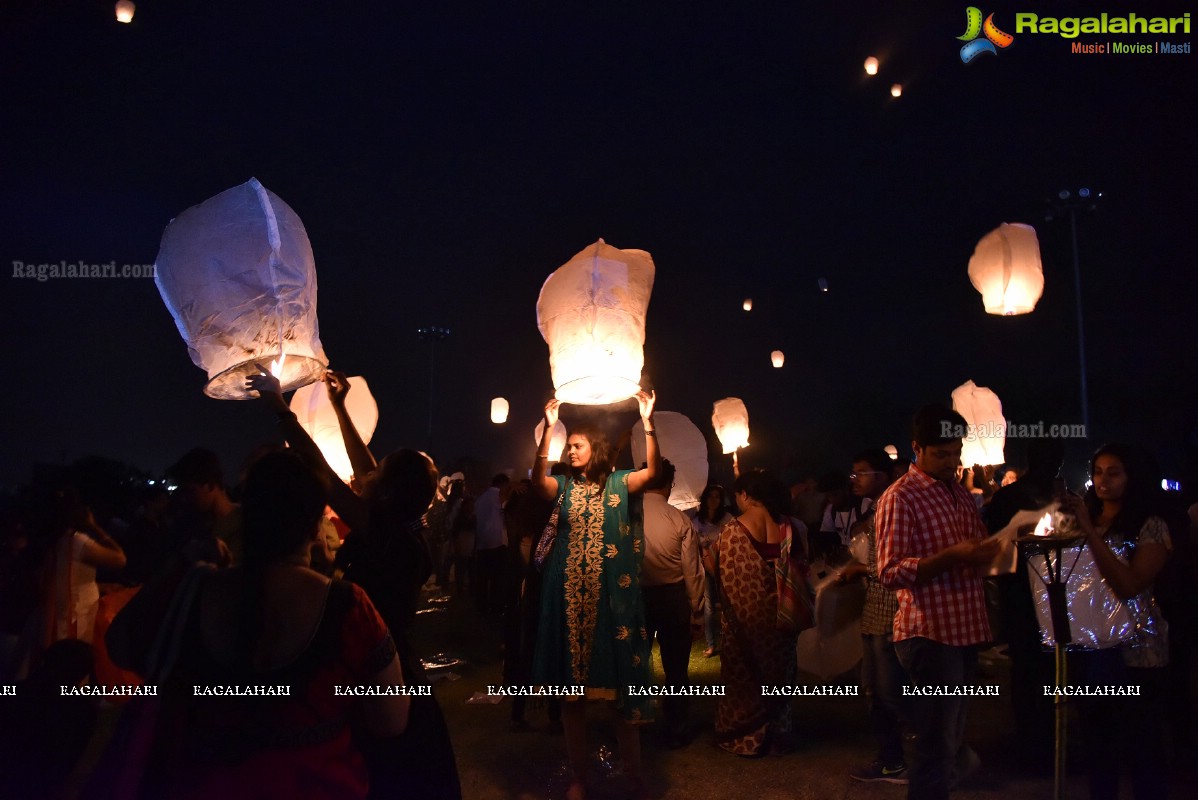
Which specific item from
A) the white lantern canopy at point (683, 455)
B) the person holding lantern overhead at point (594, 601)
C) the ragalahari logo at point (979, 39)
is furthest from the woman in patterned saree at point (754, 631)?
the ragalahari logo at point (979, 39)

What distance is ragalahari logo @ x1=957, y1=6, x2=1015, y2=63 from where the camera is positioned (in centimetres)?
883

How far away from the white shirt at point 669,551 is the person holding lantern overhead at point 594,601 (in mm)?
1098

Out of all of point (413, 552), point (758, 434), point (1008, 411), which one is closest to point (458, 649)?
point (413, 552)

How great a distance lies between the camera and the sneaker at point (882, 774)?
466 centimetres

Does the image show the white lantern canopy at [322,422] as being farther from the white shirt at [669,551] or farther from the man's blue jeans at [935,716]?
the man's blue jeans at [935,716]

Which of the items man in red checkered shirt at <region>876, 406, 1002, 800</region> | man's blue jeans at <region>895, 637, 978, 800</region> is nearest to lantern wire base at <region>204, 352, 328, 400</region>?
man in red checkered shirt at <region>876, 406, 1002, 800</region>

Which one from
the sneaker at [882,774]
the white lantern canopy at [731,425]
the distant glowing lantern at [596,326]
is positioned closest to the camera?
the distant glowing lantern at [596,326]

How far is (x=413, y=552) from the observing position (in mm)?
3023

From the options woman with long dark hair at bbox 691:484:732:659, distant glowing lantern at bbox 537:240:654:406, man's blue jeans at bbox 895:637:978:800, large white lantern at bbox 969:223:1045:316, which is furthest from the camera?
woman with long dark hair at bbox 691:484:732:659

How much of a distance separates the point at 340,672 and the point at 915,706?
2498mm

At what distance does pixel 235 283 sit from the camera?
3121mm

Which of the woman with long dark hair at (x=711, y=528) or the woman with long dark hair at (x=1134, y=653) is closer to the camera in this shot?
the woman with long dark hair at (x=1134, y=653)

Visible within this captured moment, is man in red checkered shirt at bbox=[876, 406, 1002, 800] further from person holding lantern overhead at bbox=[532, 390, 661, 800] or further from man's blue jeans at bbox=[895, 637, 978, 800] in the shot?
person holding lantern overhead at bbox=[532, 390, 661, 800]

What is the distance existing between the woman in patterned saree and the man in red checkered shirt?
194 centimetres
